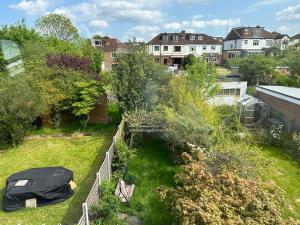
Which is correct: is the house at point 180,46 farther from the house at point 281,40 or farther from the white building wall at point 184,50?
the house at point 281,40

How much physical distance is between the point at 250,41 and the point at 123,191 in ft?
176

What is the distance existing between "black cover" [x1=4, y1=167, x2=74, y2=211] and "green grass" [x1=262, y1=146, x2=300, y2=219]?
6962 millimetres

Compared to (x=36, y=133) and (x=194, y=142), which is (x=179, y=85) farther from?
(x=36, y=133)

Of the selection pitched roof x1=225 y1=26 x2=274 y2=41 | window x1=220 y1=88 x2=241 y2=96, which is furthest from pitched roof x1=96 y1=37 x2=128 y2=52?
window x1=220 y1=88 x2=241 y2=96

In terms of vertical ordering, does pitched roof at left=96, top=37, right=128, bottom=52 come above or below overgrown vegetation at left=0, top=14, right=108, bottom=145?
above

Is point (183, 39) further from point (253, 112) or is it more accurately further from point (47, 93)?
point (47, 93)

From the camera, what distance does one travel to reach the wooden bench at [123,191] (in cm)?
795

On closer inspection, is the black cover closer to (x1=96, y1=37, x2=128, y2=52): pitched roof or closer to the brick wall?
the brick wall

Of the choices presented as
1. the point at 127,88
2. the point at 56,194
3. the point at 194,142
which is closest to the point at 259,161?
the point at 194,142

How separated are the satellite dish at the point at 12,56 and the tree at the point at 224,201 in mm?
14769

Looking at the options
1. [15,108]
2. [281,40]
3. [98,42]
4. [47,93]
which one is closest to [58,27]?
[98,42]

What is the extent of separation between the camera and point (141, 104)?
13031mm

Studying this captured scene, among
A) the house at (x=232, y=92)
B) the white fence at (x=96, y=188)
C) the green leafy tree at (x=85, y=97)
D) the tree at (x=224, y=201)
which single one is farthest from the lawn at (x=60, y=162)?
the house at (x=232, y=92)

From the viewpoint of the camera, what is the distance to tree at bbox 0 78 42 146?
1174 centimetres
